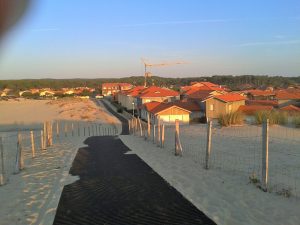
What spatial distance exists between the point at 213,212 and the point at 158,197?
61.9 inches

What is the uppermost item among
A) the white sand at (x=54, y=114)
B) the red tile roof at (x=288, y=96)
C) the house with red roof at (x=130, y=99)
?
the red tile roof at (x=288, y=96)

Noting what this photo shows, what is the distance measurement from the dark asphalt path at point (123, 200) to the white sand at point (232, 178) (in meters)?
0.38

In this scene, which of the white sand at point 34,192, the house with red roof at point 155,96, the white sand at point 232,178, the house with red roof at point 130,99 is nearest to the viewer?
the white sand at point 232,178

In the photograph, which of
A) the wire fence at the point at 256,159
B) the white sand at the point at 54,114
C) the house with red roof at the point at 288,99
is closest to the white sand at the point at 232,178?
the wire fence at the point at 256,159

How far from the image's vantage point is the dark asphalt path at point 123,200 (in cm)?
730

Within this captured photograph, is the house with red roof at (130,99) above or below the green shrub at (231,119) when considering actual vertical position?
below

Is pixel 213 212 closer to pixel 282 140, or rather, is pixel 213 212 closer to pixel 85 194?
pixel 85 194

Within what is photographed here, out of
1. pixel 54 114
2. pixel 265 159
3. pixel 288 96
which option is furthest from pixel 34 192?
pixel 54 114

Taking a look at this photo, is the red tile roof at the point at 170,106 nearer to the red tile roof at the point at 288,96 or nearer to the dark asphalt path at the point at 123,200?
the red tile roof at the point at 288,96

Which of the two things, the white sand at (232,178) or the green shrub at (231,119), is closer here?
the white sand at (232,178)

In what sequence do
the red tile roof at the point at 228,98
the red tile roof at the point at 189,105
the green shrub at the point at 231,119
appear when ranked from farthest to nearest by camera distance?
the red tile roof at the point at 189,105
the red tile roof at the point at 228,98
the green shrub at the point at 231,119

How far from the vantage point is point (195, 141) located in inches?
837

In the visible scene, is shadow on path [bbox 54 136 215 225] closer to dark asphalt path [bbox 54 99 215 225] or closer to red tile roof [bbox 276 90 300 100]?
dark asphalt path [bbox 54 99 215 225]

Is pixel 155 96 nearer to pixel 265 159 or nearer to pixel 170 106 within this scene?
pixel 170 106
